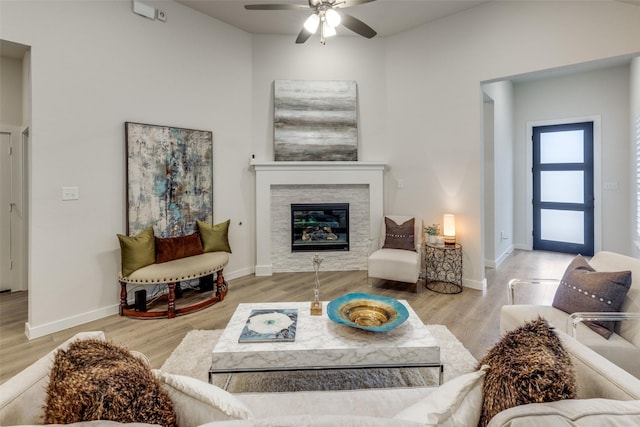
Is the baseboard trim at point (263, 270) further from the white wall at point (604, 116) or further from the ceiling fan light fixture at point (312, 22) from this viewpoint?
the white wall at point (604, 116)

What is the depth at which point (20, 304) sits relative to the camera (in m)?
3.32

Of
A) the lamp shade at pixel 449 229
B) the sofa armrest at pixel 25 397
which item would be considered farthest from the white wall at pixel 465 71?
the sofa armrest at pixel 25 397

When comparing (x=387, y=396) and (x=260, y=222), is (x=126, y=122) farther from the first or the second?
(x=387, y=396)

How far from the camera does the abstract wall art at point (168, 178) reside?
323cm

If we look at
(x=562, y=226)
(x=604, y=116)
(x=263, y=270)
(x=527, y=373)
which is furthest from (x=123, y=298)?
(x=604, y=116)

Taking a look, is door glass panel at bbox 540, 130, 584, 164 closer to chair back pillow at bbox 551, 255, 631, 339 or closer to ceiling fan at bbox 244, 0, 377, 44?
chair back pillow at bbox 551, 255, 631, 339

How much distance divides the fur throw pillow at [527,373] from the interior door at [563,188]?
19.2 feet

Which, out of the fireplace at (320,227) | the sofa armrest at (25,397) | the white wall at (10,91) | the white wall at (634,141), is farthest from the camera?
the fireplace at (320,227)

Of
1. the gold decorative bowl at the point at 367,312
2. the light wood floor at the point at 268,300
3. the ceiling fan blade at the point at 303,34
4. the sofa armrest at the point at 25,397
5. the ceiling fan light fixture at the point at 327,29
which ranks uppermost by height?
the ceiling fan blade at the point at 303,34

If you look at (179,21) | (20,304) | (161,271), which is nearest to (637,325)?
(161,271)

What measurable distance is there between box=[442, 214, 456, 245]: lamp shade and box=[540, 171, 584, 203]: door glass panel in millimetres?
3097

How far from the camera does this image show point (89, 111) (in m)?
2.93

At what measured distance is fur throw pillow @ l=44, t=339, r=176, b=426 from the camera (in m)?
0.69

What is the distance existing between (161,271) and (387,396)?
257cm
